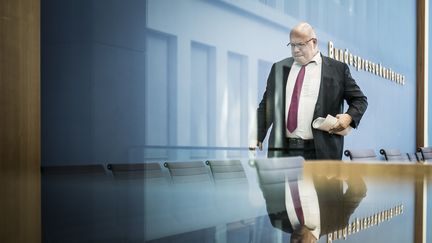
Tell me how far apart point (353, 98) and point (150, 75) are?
1.96 metres

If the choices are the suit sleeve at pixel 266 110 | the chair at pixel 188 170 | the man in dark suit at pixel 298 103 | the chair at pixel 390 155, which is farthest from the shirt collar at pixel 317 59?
the chair at pixel 390 155

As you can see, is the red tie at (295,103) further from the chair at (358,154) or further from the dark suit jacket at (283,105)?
the chair at (358,154)

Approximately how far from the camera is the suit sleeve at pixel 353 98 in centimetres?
392

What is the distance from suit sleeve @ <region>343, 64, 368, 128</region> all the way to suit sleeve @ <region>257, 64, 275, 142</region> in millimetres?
659

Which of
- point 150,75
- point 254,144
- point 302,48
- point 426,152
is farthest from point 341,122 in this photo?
point 426,152

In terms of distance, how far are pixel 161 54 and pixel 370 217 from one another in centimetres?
248

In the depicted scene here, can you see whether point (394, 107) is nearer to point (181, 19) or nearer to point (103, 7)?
point (181, 19)

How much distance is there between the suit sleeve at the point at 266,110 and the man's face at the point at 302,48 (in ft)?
0.73

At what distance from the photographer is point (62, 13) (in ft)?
8.74

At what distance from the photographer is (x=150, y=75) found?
282 cm

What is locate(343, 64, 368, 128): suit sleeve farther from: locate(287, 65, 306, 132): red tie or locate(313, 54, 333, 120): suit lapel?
locate(287, 65, 306, 132): red tie

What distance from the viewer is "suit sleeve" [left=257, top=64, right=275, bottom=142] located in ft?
11.6

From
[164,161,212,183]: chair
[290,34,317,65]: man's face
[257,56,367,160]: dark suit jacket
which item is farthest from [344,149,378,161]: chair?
[164,161,212,183]: chair

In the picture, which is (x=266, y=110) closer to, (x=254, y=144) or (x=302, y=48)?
(x=254, y=144)
